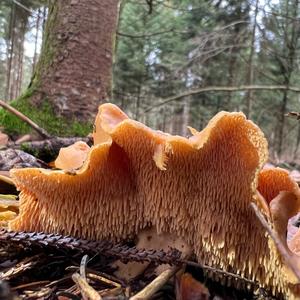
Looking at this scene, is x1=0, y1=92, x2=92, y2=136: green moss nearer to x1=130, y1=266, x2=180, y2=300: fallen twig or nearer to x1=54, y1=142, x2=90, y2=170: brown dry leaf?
x1=54, y1=142, x2=90, y2=170: brown dry leaf

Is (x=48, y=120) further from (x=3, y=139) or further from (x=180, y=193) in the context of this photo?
(x=180, y=193)

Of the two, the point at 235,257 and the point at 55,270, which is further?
the point at 55,270

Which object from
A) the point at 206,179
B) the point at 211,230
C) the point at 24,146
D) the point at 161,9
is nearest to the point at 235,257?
the point at 211,230

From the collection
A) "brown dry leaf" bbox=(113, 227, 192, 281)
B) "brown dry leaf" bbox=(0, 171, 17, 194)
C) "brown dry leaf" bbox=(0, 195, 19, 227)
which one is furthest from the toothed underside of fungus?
"brown dry leaf" bbox=(0, 171, 17, 194)

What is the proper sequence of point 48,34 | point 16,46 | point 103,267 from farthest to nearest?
point 16,46 < point 48,34 < point 103,267

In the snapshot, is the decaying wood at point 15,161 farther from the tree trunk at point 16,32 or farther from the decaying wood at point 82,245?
the tree trunk at point 16,32

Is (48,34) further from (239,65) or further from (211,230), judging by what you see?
(239,65)
